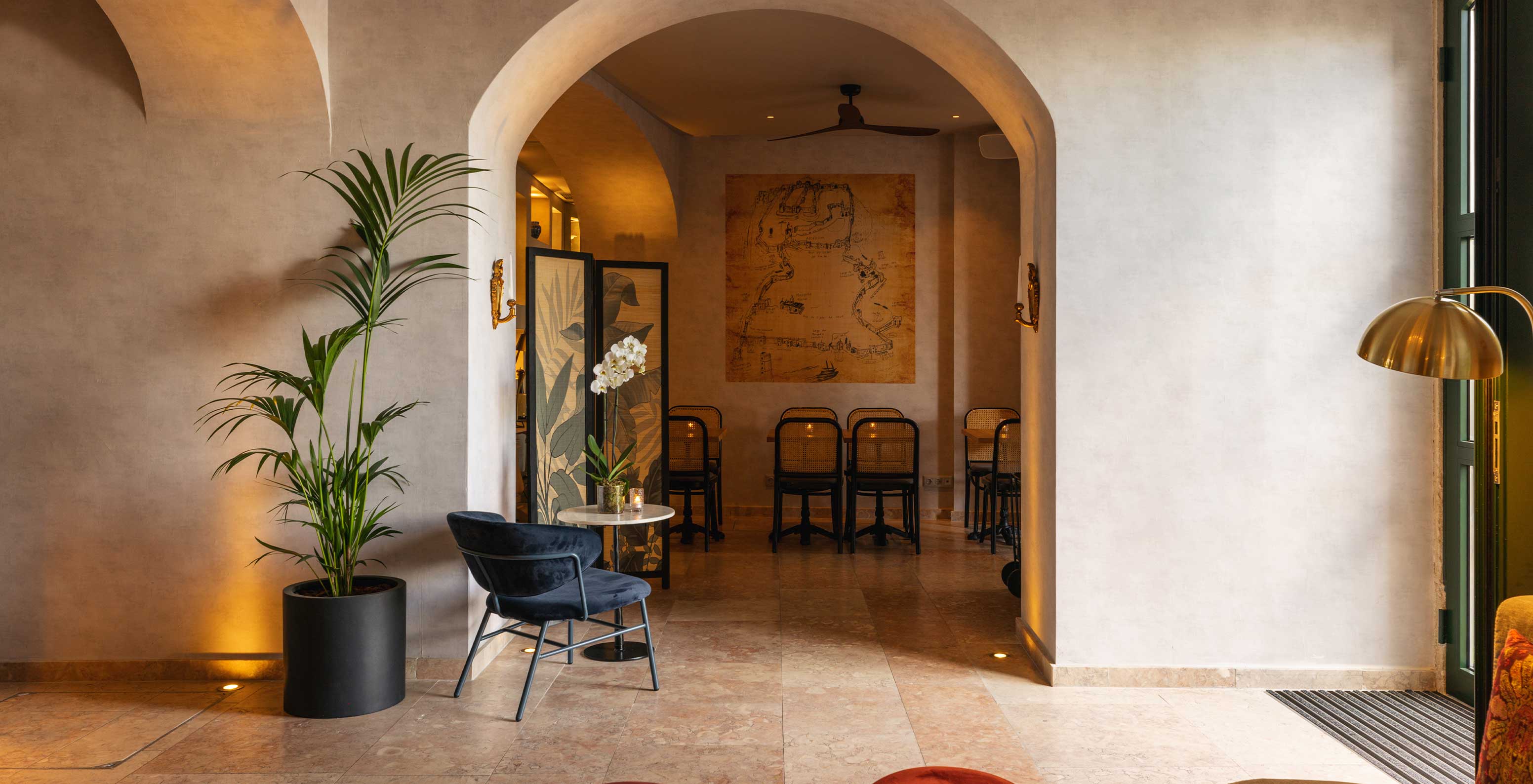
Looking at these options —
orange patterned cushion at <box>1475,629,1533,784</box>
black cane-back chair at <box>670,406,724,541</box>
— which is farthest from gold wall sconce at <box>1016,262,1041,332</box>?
black cane-back chair at <box>670,406,724,541</box>

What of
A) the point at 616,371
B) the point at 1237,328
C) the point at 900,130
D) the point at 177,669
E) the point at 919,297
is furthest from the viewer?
the point at 919,297

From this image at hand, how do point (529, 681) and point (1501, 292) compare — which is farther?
point (529, 681)

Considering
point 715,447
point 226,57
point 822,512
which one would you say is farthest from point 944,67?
point 822,512

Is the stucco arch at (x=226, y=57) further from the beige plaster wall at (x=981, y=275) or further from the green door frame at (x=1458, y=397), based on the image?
the beige plaster wall at (x=981, y=275)

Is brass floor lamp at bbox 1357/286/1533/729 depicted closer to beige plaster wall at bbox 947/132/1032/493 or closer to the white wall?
the white wall

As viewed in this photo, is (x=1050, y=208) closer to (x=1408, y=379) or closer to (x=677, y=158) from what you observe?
(x=1408, y=379)

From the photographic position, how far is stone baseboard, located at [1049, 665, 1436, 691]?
154 inches

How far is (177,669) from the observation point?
4051mm

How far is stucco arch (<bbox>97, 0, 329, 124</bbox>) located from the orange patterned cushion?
436 cm

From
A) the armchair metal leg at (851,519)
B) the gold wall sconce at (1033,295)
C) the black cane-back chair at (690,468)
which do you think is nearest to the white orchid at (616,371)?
the gold wall sconce at (1033,295)

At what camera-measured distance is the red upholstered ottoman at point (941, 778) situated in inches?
77.5

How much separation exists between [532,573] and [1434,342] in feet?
9.78

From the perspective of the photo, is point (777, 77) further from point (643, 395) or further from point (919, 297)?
point (643, 395)

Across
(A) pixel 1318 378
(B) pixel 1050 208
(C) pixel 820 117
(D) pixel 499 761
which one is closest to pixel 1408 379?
(A) pixel 1318 378
